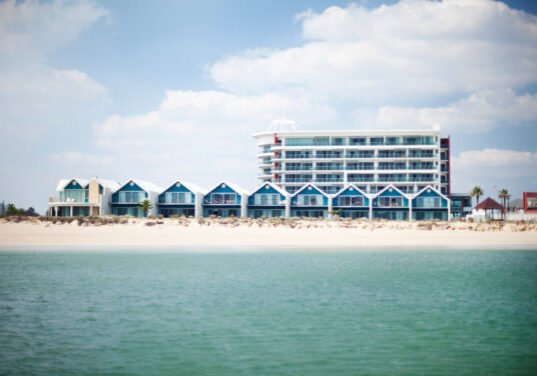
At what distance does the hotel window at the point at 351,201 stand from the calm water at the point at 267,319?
4477cm

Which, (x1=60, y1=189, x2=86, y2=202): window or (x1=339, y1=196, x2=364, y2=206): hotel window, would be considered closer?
(x1=60, y1=189, x2=86, y2=202): window

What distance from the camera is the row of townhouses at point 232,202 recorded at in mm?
74438

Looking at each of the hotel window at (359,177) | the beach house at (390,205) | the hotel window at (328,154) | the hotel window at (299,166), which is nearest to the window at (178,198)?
the hotel window at (299,166)

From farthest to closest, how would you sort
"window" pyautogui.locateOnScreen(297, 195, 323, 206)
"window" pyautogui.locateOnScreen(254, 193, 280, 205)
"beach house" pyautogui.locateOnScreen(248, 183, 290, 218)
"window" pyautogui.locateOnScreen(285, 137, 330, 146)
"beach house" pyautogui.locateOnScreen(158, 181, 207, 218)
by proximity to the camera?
"window" pyautogui.locateOnScreen(285, 137, 330, 146), "window" pyautogui.locateOnScreen(297, 195, 323, 206), "window" pyautogui.locateOnScreen(254, 193, 280, 205), "beach house" pyautogui.locateOnScreen(248, 183, 290, 218), "beach house" pyautogui.locateOnScreen(158, 181, 207, 218)

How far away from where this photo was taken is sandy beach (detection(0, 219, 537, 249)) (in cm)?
4666

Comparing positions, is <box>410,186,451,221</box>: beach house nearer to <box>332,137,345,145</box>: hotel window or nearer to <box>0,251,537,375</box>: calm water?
<box>332,137,345,145</box>: hotel window

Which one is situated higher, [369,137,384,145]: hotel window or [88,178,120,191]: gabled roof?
[369,137,384,145]: hotel window

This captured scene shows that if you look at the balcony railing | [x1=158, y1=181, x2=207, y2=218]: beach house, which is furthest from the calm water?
the balcony railing

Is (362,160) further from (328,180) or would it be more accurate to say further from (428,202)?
(428,202)

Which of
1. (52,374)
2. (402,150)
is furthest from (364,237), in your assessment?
(402,150)

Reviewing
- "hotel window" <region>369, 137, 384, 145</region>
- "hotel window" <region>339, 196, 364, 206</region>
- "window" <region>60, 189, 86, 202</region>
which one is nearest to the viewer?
"window" <region>60, 189, 86, 202</region>

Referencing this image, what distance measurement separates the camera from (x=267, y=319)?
18750 mm

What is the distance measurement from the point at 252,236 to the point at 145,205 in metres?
26.5

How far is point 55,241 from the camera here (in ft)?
151
